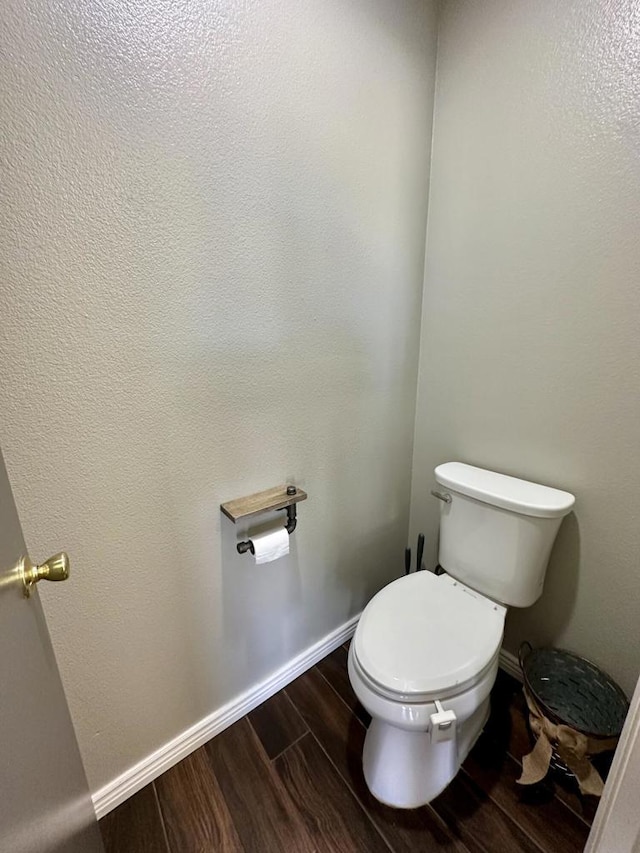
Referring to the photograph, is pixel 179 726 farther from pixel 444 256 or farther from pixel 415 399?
pixel 444 256

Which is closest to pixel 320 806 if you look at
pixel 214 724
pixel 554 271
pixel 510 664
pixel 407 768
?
pixel 407 768

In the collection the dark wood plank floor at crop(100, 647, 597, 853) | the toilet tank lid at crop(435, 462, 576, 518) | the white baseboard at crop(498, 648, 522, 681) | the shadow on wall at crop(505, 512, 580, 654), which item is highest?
the toilet tank lid at crop(435, 462, 576, 518)

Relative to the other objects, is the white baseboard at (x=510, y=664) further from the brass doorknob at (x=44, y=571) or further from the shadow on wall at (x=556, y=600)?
A: the brass doorknob at (x=44, y=571)

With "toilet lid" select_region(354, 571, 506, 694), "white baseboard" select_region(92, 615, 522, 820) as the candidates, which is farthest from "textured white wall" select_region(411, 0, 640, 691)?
"white baseboard" select_region(92, 615, 522, 820)

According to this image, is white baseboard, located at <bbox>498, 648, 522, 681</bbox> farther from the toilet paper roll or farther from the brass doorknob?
the brass doorknob

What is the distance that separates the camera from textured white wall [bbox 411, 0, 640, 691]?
102 centimetres

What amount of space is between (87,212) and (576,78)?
1332 mm

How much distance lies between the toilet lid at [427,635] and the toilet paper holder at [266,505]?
0.40 m

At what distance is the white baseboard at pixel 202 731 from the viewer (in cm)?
107

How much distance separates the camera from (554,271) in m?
1.16

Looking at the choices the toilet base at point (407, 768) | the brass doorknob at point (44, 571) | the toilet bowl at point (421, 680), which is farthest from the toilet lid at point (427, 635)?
the brass doorknob at point (44, 571)

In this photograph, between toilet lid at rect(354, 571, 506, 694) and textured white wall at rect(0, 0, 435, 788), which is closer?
textured white wall at rect(0, 0, 435, 788)

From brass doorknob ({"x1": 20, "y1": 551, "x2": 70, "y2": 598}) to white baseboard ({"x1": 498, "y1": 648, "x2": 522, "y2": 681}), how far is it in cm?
161

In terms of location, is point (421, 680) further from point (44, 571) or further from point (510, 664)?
point (44, 571)
